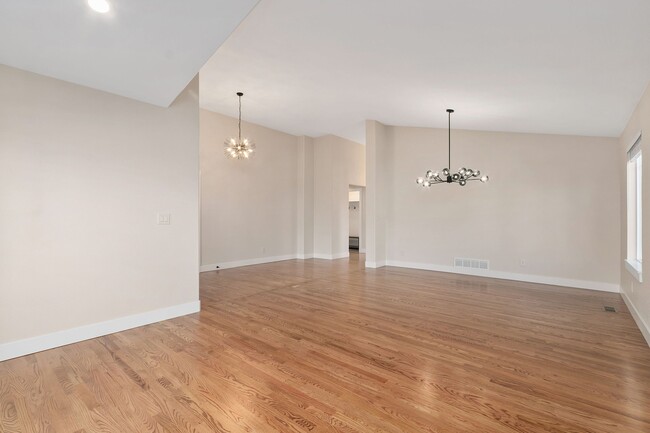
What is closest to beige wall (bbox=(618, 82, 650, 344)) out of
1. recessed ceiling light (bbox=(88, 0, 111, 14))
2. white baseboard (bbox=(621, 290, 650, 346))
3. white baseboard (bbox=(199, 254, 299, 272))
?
white baseboard (bbox=(621, 290, 650, 346))

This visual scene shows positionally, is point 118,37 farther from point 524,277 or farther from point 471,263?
point 524,277

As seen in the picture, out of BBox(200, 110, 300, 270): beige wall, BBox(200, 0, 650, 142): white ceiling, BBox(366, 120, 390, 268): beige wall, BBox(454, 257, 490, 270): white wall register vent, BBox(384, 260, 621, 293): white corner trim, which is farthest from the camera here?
BBox(366, 120, 390, 268): beige wall

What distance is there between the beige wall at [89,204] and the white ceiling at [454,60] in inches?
52.8

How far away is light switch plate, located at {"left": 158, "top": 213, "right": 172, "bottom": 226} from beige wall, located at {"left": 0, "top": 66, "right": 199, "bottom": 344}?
0.04 metres

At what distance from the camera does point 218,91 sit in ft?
18.8

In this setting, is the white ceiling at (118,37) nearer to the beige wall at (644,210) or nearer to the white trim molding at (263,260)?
the beige wall at (644,210)

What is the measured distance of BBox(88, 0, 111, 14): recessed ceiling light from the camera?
6.46 feet

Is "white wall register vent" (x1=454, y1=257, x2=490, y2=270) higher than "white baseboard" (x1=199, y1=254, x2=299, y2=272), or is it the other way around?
"white wall register vent" (x1=454, y1=257, x2=490, y2=270)

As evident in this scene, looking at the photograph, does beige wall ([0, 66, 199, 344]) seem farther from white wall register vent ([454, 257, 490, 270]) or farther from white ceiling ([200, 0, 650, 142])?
white wall register vent ([454, 257, 490, 270])

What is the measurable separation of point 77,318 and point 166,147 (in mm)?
2032

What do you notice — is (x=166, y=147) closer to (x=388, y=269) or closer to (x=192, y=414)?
(x=192, y=414)

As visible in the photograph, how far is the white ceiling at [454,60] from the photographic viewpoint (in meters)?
2.56

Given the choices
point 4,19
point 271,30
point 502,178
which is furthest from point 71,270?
point 502,178

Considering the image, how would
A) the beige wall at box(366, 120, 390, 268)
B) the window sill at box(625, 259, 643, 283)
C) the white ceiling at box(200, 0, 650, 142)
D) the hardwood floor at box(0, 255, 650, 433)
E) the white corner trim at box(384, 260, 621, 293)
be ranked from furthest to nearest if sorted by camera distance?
1. the beige wall at box(366, 120, 390, 268)
2. the white corner trim at box(384, 260, 621, 293)
3. the window sill at box(625, 259, 643, 283)
4. the white ceiling at box(200, 0, 650, 142)
5. the hardwood floor at box(0, 255, 650, 433)
